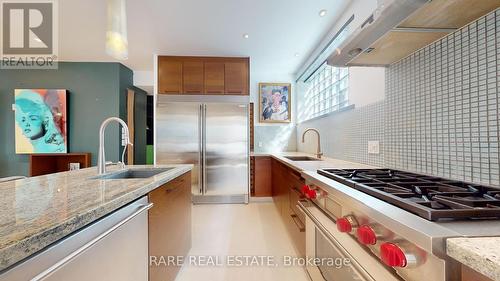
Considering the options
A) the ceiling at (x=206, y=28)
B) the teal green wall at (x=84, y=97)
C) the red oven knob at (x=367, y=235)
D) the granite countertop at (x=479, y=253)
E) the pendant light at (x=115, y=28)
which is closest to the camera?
the granite countertop at (x=479, y=253)

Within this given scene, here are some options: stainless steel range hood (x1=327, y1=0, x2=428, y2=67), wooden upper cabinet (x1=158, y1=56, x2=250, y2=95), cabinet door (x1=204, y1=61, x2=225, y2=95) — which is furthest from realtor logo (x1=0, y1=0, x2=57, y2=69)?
stainless steel range hood (x1=327, y1=0, x2=428, y2=67)

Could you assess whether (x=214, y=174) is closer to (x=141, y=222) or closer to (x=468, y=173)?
(x=141, y=222)

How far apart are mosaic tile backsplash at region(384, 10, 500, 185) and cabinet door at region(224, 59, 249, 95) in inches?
99.5

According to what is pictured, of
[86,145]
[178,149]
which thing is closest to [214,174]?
[178,149]

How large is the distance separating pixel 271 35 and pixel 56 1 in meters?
2.48

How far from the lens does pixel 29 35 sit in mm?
2885

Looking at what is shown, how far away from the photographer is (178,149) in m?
3.57

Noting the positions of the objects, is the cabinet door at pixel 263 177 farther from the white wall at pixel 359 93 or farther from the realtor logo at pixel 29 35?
the realtor logo at pixel 29 35

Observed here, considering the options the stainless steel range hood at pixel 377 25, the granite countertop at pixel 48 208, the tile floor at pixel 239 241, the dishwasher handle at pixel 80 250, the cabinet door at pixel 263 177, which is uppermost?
the stainless steel range hood at pixel 377 25

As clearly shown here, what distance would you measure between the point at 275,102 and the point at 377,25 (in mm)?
3397

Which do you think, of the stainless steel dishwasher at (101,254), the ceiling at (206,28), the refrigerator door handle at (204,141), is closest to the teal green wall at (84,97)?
the ceiling at (206,28)

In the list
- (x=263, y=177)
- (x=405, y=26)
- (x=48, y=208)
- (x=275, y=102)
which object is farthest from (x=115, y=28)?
(x=275, y=102)

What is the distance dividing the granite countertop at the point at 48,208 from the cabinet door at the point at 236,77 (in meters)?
2.73

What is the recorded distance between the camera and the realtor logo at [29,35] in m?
2.39
